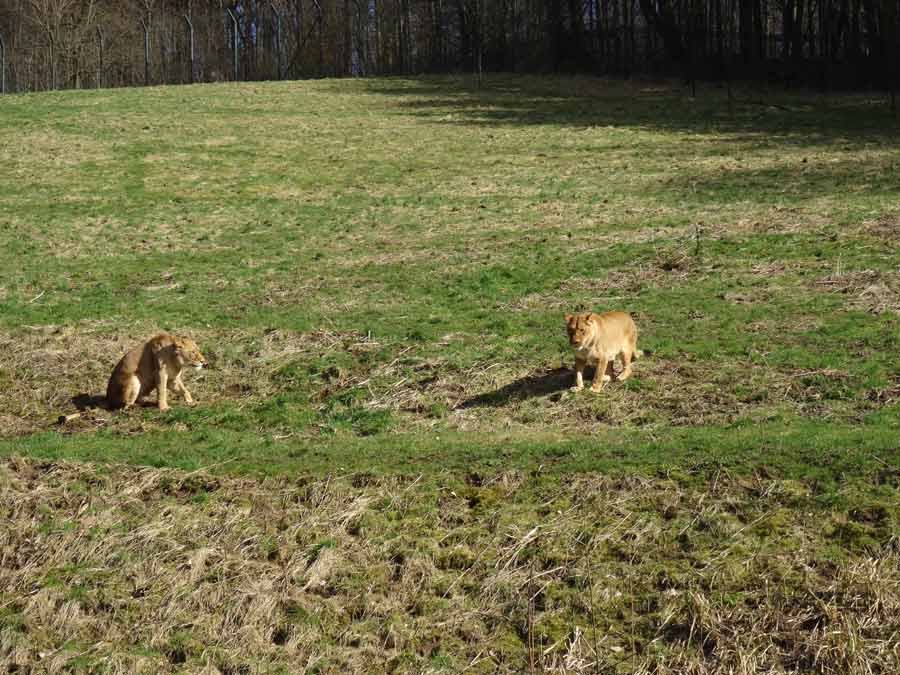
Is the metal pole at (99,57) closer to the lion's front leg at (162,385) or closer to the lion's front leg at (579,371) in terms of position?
the lion's front leg at (162,385)

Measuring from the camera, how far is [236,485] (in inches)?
441

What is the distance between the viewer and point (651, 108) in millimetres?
41250

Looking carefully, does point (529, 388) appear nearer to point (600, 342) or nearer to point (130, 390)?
point (600, 342)

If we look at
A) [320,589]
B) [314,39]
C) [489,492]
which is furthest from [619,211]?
[314,39]

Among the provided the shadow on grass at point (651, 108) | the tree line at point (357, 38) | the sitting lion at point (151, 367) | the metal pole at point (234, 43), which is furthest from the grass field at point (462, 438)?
the metal pole at point (234, 43)

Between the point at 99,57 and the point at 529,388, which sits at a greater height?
the point at 99,57

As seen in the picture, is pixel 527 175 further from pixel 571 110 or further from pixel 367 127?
pixel 571 110

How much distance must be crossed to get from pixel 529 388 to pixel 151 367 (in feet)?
15.4

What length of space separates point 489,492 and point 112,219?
1727 centimetres

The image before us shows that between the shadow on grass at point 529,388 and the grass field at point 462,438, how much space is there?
6 centimetres

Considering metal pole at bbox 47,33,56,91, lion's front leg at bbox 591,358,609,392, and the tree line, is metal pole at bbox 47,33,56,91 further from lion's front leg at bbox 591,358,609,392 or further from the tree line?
lion's front leg at bbox 591,358,609,392

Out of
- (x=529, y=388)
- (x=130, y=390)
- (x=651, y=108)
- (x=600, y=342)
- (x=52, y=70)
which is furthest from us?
(x=52, y=70)

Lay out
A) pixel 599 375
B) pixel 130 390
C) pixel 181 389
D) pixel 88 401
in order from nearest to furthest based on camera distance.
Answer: pixel 599 375
pixel 130 390
pixel 181 389
pixel 88 401

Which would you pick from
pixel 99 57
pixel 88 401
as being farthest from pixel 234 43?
pixel 88 401
